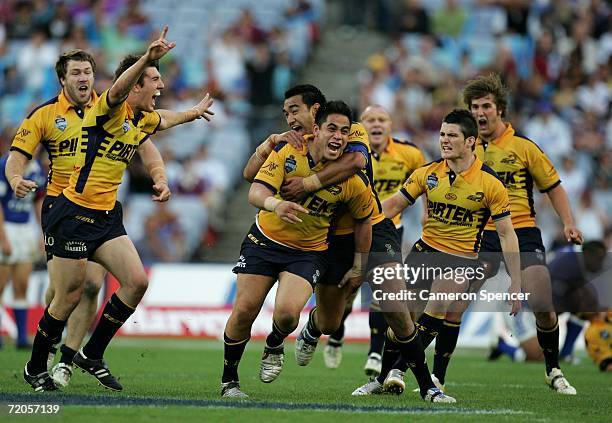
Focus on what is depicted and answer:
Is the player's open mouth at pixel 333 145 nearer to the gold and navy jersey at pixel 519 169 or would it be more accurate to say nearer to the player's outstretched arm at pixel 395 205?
the player's outstretched arm at pixel 395 205

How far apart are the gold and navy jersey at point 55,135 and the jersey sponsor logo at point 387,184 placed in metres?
3.80

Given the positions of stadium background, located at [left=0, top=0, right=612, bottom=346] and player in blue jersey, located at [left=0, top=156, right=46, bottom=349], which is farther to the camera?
stadium background, located at [left=0, top=0, right=612, bottom=346]

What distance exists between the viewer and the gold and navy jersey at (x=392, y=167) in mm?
12922

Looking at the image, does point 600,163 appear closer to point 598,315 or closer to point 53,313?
point 598,315

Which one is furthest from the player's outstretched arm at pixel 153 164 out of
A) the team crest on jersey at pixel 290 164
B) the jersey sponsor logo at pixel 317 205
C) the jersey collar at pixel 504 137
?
the jersey collar at pixel 504 137

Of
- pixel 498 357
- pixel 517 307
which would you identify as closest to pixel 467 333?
pixel 498 357

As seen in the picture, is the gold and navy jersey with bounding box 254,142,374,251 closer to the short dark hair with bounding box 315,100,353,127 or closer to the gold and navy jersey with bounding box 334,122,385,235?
the gold and navy jersey with bounding box 334,122,385,235

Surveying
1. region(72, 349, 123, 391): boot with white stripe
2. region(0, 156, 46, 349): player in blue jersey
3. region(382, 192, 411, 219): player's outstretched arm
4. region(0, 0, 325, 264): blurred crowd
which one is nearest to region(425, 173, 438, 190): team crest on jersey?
region(382, 192, 411, 219): player's outstretched arm

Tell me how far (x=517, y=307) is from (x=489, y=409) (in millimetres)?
981

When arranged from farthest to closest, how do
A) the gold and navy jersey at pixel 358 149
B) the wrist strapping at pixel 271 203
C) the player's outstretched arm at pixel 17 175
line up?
the gold and navy jersey at pixel 358 149, the player's outstretched arm at pixel 17 175, the wrist strapping at pixel 271 203

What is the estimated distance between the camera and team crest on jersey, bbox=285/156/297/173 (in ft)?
30.7

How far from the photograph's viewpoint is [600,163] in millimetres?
20391

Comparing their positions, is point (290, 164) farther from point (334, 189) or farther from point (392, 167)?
point (392, 167)

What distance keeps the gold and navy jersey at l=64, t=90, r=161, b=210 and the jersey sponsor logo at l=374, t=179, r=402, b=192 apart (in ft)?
12.6
